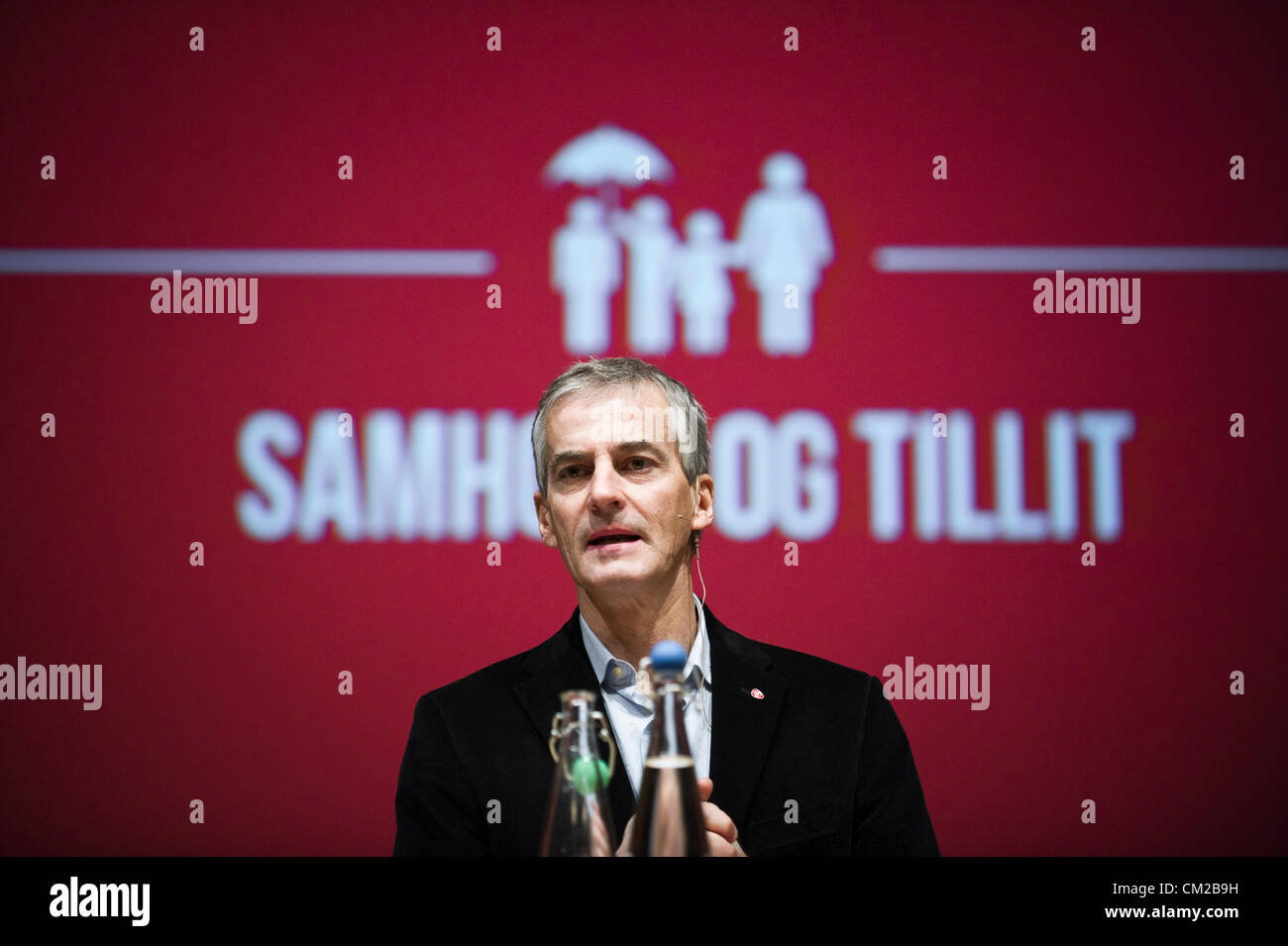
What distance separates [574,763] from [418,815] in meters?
0.77

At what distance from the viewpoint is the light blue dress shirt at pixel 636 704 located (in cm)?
195

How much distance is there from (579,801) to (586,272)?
1.88 m

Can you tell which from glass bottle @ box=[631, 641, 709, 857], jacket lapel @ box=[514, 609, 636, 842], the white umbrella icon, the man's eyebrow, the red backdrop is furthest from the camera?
the white umbrella icon

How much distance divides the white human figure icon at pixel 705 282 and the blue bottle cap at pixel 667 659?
176 centimetres

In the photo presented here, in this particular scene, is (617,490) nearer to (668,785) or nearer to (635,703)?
(635,703)

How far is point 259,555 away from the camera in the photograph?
9.35 feet

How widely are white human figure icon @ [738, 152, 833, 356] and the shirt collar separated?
1.08m

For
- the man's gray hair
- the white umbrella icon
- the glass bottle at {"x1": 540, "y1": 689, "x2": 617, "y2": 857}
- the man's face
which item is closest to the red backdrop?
the white umbrella icon

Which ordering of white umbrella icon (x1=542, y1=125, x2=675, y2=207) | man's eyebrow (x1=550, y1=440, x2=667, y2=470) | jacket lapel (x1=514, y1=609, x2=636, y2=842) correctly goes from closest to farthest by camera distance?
jacket lapel (x1=514, y1=609, x2=636, y2=842) → man's eyebrow (x1=550, y1=440, x2=667, y2=470) → white umbrella icon (x1=542, y1=125, x2=675, y2=207)

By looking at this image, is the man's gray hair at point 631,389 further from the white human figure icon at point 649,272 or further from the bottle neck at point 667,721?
the bottle neck at point 667,721

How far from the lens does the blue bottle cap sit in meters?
1.21

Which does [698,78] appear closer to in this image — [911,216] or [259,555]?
[911,216]

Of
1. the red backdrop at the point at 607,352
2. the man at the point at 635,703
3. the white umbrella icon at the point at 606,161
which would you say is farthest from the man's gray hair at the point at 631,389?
the white umbrella icon at the point at 606,161

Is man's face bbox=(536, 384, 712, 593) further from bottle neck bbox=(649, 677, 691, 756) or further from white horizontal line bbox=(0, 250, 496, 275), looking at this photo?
white horizontal line bbox=(0, 250, 496, 275)
